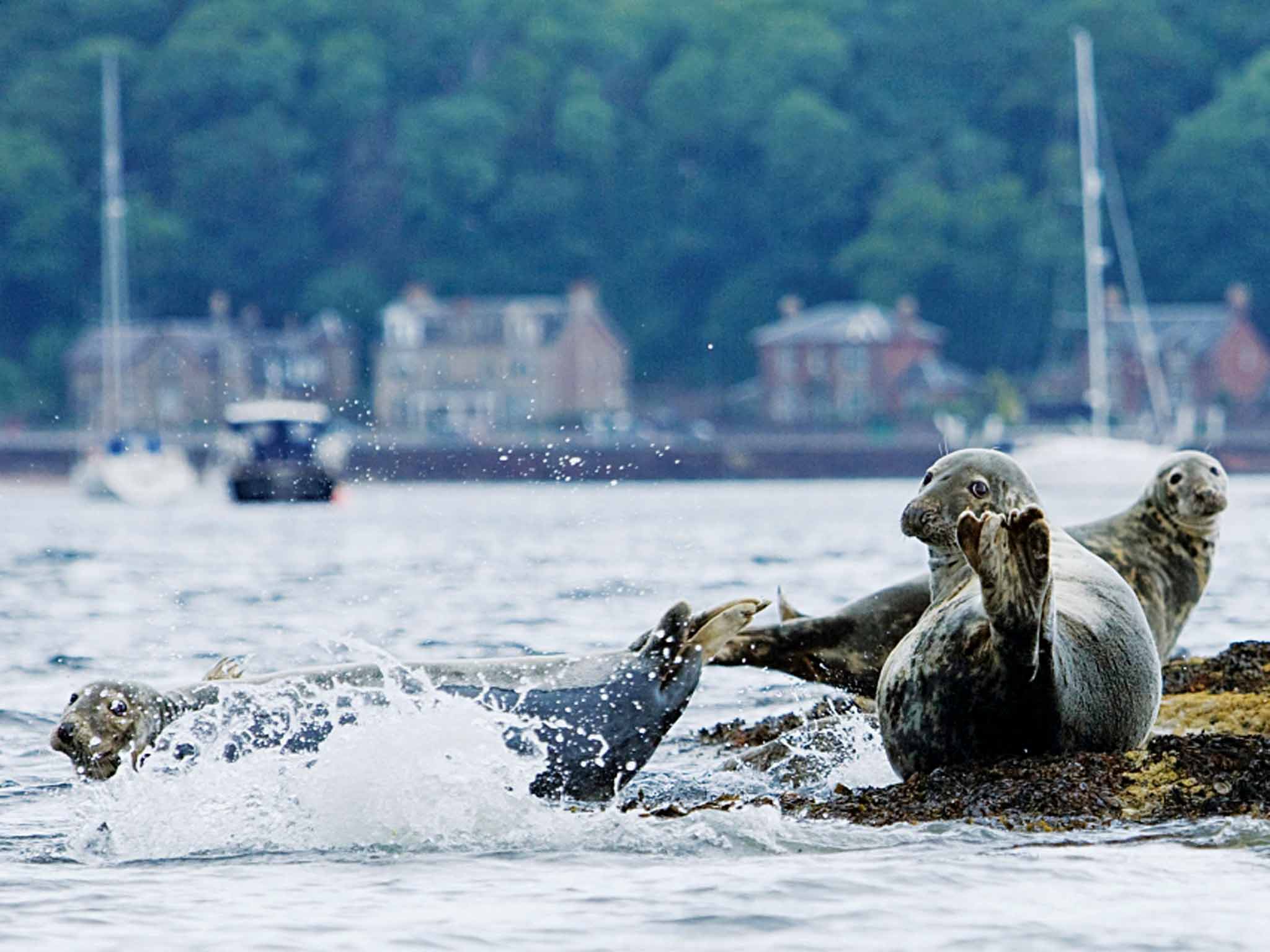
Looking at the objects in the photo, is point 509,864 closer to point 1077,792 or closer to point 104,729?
point 104,729

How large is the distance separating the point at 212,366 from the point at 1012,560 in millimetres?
110038

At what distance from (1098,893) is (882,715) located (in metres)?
1.83

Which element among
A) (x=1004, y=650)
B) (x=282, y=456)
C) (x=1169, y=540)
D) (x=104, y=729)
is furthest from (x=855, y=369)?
(x=1004, y=650)

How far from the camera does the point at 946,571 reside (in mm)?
9734

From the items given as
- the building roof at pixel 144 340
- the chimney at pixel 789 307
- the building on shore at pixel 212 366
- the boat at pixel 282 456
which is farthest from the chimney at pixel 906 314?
the boat at pixel 282 456

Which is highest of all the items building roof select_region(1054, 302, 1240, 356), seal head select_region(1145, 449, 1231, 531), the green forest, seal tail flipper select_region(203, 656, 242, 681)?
the green forest

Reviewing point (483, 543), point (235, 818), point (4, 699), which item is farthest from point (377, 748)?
point (483, 543)

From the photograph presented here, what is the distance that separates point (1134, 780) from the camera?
29.5 feet

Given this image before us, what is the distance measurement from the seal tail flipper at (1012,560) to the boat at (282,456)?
6197 cm

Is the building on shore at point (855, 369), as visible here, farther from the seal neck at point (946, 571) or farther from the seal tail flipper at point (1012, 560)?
the seal tail flipper at point (1012, 560)

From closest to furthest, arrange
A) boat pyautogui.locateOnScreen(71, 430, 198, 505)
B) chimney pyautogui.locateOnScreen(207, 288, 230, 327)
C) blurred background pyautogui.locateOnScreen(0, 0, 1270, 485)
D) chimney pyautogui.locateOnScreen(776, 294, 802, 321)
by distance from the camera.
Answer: boat pyautogui.locateOnScreen(71, 430, 198, 505), blurred background pyautogui.locateOnScreen(0, 0, 1270, 485), chimney pyautogui.locateOnScreen(776, 294, 802, 321), chimney pyautogui.locateOnScreen(207, 288, 230, 327)

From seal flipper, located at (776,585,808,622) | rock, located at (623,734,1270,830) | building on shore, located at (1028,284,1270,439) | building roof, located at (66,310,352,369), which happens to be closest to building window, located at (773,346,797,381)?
building on shore, located at (1028,284,1270,439)

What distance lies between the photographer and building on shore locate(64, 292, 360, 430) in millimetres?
112312

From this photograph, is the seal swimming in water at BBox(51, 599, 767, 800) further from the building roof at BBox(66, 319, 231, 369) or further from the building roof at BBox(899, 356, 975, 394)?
the building roof at BBox(66, 319, 231, 369)
